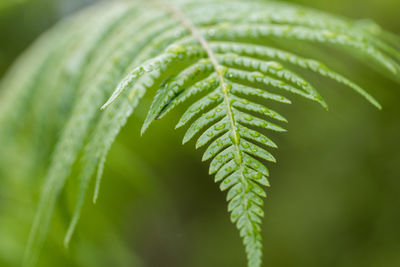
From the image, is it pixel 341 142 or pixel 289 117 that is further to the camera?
pixel 341 142

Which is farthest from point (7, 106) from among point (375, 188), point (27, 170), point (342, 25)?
point (375, 188)

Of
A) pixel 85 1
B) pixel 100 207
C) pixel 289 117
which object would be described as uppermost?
pixel 85 1

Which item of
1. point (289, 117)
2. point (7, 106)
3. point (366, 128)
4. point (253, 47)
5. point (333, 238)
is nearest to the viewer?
point (253, 47)

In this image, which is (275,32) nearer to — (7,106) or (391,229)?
(7,106)

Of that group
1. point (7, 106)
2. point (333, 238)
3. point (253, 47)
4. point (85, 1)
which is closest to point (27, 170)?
point (7, 106)

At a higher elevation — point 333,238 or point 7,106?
point 7,106

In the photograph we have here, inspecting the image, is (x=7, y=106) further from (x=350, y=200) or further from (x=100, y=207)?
(x=350, y=200)

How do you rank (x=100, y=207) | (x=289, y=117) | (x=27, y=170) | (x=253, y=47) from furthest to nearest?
(x=289, y=117) → (x=100, y=207) → (x=27, y=170) → (x=253, y=47)
